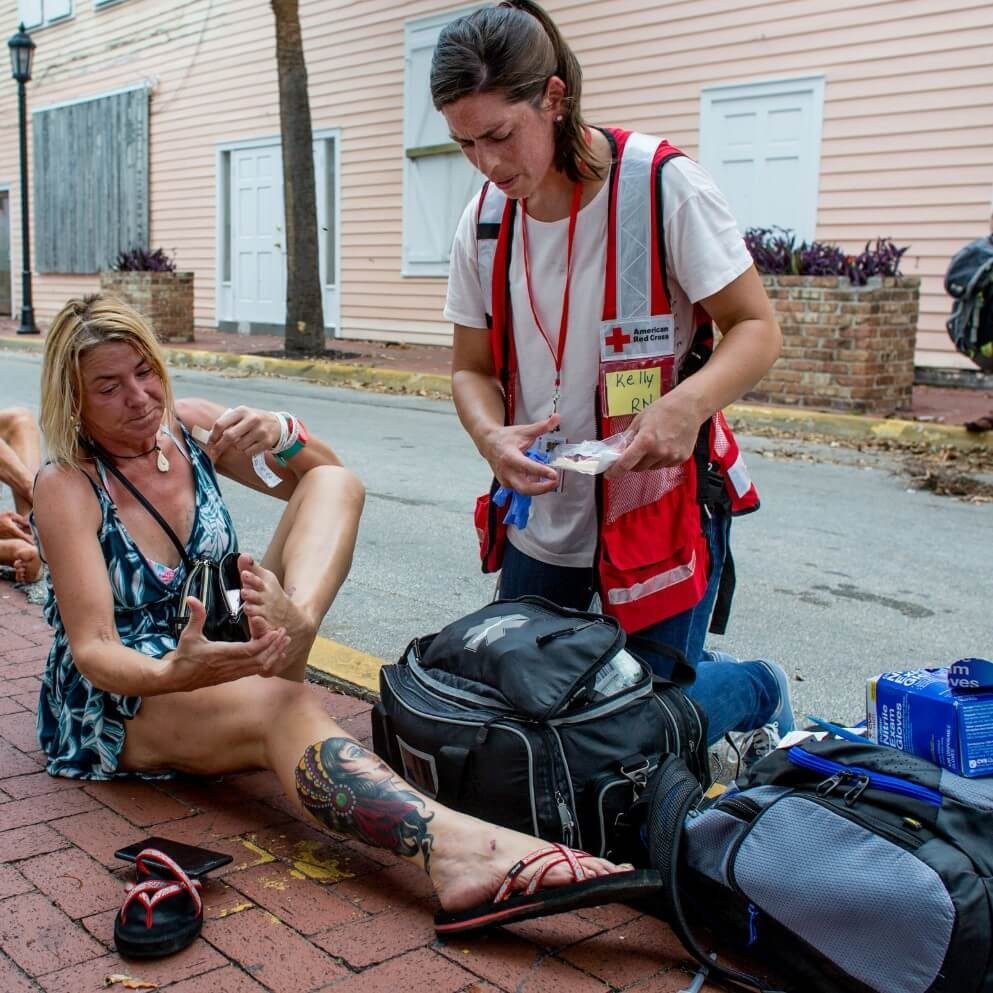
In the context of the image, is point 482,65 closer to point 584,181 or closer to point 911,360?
point 584,181

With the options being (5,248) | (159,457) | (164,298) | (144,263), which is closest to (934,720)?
(159,457)

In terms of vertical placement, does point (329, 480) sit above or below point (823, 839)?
above

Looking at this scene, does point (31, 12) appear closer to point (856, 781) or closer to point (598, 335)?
point (598, 335)

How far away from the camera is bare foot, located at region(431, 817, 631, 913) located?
219 cm

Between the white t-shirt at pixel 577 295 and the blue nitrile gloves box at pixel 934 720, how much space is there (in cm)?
70

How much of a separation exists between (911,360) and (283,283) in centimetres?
1024

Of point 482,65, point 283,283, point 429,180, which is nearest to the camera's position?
point 482,65

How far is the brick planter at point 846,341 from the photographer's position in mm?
9781

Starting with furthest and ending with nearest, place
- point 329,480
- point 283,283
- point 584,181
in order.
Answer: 1. point 283,283
2. point 329,480
3. point 584,181

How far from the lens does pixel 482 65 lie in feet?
7.68

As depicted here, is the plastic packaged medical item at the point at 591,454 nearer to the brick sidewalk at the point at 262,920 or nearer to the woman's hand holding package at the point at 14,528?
the brick sidewalk at the point at 262,920

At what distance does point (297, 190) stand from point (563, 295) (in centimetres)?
1224

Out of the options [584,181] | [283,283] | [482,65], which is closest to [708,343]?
[584,181]

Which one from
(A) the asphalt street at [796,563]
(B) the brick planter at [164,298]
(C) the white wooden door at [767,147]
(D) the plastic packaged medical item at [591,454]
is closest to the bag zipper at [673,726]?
(D) the plastic packaged medical item at [591,454]
